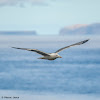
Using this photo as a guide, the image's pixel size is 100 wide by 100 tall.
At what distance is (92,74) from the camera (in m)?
71.1

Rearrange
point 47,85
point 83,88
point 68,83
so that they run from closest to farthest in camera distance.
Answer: point 83,88 < point 47,85 < point 68,83

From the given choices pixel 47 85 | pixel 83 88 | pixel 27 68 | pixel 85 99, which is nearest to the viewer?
pixel 85 99

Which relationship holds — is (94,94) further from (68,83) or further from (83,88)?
(68,83)

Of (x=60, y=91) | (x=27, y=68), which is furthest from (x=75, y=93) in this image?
(x=27, y=68)

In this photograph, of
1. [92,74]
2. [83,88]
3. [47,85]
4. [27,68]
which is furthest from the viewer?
[27,68]

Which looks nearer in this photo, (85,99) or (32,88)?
(85,99)

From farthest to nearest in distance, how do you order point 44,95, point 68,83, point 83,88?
point 68,83
point 83,88
point 44,95

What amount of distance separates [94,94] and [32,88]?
29.2ft

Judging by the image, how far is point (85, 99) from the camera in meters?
46.3

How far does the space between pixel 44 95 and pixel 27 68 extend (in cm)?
3569

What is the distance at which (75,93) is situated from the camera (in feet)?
168

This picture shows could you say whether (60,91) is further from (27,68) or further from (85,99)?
(27,68)

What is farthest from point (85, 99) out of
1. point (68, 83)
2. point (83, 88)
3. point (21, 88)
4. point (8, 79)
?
point (8, 79)

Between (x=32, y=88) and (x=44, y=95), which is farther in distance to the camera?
(x=32, y=88)
